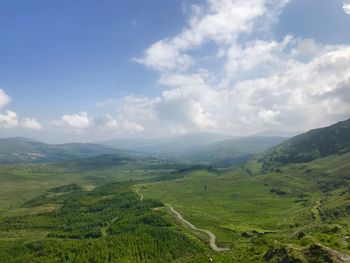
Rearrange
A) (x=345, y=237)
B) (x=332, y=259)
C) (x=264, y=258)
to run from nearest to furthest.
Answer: (x=332, y=259)
(x=264, y=258)
(x=345, y=237)

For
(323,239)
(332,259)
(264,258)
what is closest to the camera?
(332,259)

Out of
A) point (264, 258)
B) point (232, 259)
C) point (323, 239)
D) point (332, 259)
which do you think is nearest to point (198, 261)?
point (232, 259)

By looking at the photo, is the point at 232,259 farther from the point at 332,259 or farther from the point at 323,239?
the point at 332,259

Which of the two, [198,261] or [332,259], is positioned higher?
[332,259]

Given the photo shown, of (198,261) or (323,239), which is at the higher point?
(323,239)

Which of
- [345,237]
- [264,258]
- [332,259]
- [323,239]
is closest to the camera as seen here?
[332,259]

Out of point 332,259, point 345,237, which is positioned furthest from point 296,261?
point 345,237

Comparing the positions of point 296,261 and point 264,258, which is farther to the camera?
point 264,258

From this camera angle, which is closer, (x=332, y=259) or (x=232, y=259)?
(x=332, y=259)

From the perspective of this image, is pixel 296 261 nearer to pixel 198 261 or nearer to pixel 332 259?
pixel 332 259
